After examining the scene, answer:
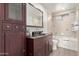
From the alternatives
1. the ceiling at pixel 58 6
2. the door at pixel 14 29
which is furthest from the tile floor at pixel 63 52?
the ceiling at pixel 58 6

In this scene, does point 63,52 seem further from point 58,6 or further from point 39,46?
point 58,6

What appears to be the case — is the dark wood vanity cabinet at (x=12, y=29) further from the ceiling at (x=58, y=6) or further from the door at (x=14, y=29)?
the ceiling at (x=58, y=6)

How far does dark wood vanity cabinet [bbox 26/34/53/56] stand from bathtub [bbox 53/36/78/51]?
130mm

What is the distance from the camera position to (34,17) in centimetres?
138

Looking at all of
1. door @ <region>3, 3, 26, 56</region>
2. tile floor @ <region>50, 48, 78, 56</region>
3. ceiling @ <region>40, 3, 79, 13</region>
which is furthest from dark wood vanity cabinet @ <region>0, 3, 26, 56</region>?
tile floor @ <region>50, 48, 78, 56</region>

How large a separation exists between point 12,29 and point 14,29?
0.03 metres

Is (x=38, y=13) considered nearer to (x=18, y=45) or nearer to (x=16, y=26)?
(x=16, y=26)

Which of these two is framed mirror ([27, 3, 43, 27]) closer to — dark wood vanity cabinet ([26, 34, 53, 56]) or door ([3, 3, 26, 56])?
door ([3, 3, 26, 56])

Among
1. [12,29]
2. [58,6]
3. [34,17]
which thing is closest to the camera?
[12,29]

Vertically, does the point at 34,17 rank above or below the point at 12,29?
above

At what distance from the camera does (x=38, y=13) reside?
1376 millimetres

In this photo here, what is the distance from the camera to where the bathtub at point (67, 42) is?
4.21 feet

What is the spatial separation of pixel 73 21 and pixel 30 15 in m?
0.60

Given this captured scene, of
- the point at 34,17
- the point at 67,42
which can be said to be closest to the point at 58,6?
the point at 34,17
